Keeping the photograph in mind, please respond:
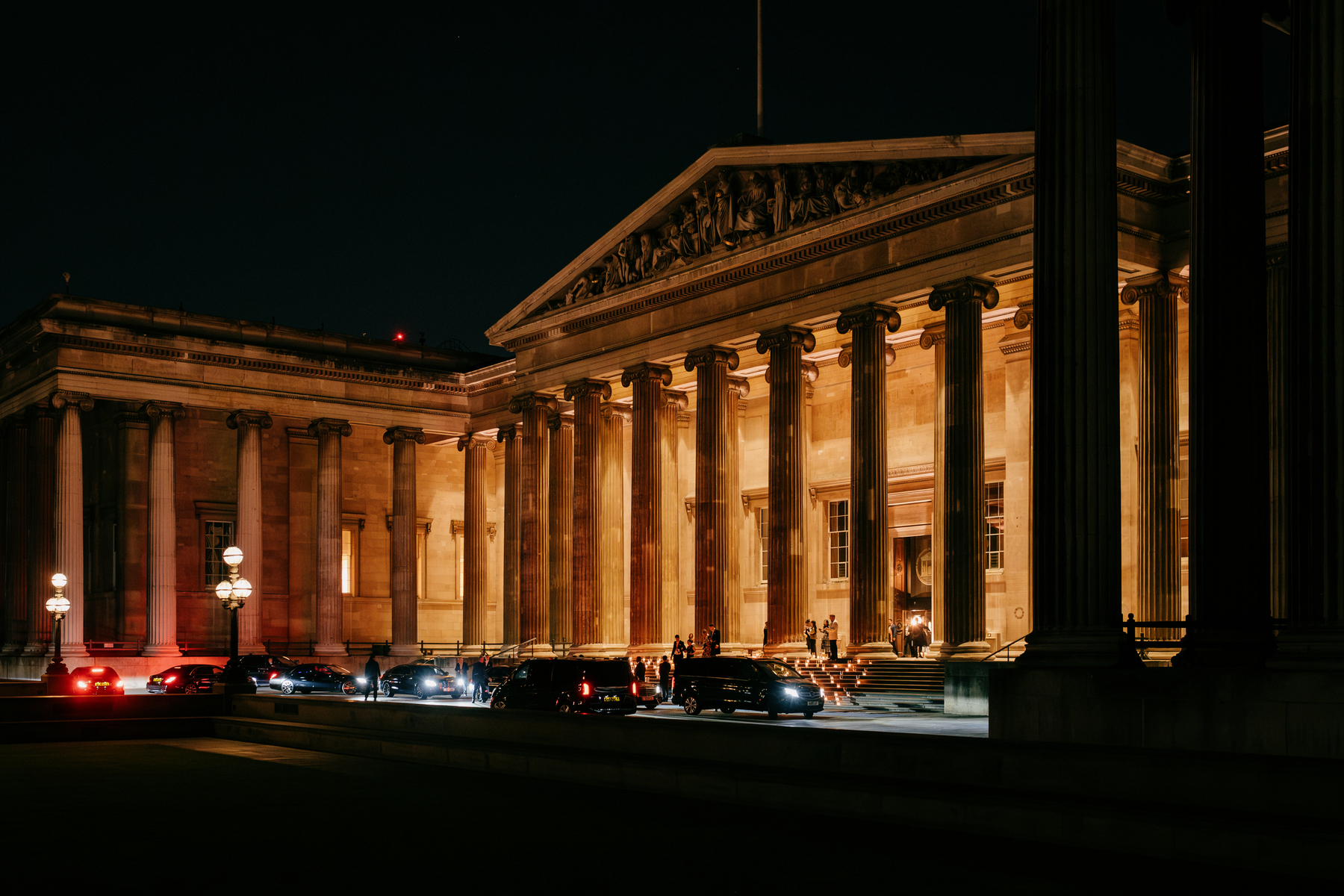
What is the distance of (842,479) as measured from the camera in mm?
56281

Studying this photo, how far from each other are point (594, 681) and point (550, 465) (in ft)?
70.4

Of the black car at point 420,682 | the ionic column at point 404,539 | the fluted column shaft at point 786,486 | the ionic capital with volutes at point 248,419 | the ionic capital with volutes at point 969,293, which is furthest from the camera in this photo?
the ionic column at point 404,539

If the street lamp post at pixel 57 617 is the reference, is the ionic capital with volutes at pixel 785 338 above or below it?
above

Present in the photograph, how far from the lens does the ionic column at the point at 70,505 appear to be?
56469 mm

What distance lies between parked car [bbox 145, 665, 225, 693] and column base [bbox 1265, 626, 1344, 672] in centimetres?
4123

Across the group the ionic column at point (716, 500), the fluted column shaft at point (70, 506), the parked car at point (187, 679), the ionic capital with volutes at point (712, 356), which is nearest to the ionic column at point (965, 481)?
the ionic column at point (716, 500)

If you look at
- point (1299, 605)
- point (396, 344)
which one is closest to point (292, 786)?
point (1299, 605)

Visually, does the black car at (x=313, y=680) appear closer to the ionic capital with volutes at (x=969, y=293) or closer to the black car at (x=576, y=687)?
the black car at (x=576, y=687)

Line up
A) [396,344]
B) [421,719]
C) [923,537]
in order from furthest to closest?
[396,344] < [923,537] < [421,719]

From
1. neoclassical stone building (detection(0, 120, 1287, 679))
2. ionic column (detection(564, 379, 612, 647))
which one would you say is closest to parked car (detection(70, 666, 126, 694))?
neoclassical stone building (detection(0, 120, 1287, 679))

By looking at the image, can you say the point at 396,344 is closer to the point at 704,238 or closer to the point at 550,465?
the point at 550,465

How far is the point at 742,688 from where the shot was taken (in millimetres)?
37469

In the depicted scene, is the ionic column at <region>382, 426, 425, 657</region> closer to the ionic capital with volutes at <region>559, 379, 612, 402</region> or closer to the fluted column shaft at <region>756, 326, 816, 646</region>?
the ionic capital with volutes at <region>559, 379, 612, 402</region>

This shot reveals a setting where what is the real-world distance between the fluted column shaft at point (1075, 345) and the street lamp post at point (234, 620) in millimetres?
22842
